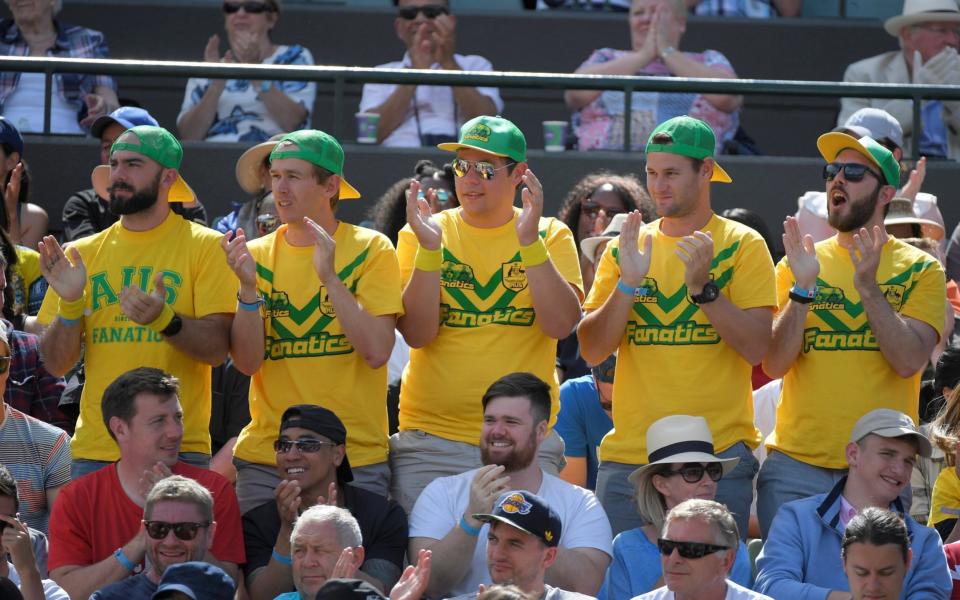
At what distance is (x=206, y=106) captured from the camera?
1044cm

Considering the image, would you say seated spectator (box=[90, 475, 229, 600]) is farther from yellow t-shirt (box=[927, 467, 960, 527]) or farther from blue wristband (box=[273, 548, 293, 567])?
yellow t-shirt (box=[927, 467, 960, 527])

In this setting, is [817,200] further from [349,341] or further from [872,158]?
[349,341]

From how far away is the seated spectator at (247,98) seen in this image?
10312 mm

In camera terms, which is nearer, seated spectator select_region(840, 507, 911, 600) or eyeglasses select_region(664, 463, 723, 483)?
seated spectator select_region(840, 507, 911, 600)

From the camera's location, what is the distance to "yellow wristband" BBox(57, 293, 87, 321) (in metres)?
6.91

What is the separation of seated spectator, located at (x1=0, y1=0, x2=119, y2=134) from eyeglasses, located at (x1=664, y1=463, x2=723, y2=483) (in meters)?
4.96

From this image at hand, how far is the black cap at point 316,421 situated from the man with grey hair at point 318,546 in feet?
1.57

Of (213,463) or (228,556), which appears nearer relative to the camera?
(228,556)

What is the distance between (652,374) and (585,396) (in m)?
1.05

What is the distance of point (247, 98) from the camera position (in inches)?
409

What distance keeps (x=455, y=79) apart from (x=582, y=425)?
2.72 m

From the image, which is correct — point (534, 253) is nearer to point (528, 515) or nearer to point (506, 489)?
point (506, 489)

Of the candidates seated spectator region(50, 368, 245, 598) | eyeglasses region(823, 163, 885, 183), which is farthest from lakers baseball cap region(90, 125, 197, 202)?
eyeglasses region(823, 163, 885, 183)

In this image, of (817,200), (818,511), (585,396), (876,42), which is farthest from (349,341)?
(876,42)
